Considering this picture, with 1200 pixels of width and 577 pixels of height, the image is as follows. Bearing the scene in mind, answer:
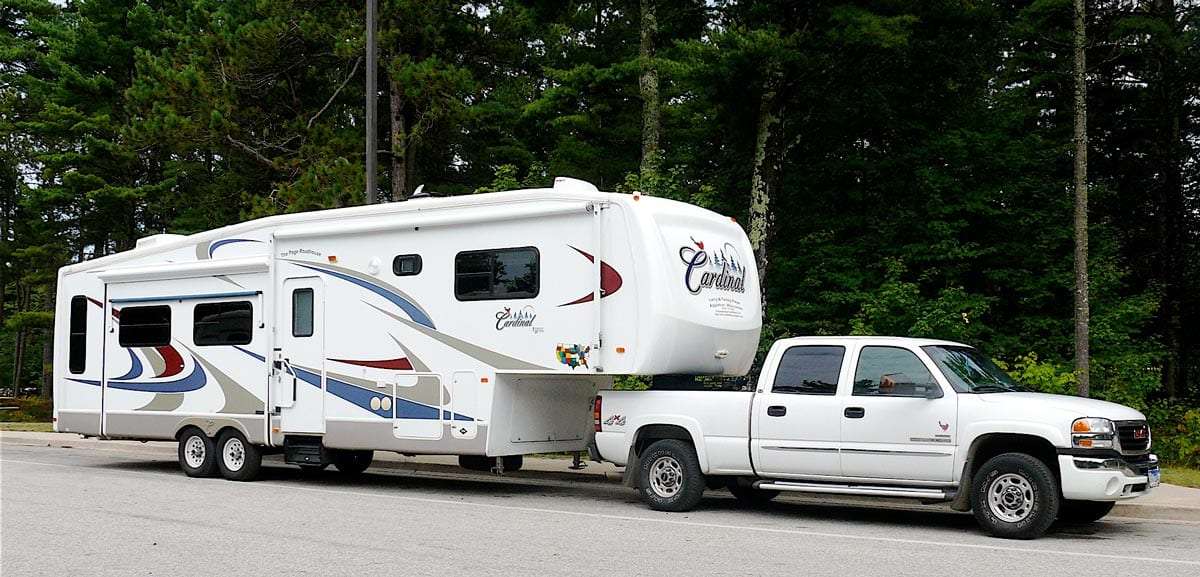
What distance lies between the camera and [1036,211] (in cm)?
2744

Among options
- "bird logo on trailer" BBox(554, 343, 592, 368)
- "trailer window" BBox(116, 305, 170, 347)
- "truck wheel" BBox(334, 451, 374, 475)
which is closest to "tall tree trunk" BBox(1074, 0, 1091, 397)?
"bird logo on trailer" BBox(554, 343, 592, 368)

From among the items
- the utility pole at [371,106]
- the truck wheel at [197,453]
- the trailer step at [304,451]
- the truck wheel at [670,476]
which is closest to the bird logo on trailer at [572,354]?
the truck wheel at [670,476]

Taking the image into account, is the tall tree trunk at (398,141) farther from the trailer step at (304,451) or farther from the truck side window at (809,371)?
the truck side window at (809,371)

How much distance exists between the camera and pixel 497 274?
14070 mm

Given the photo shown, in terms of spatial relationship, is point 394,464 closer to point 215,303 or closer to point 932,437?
point 215,303

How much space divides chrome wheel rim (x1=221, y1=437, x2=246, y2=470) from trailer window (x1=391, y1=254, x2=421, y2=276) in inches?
143

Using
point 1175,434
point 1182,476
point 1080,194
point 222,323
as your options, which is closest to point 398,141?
point 222,323

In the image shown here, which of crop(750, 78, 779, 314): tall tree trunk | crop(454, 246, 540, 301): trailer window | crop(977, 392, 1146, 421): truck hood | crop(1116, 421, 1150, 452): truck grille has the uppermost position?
crop(750, 78, 779, 314): tall tree trunk

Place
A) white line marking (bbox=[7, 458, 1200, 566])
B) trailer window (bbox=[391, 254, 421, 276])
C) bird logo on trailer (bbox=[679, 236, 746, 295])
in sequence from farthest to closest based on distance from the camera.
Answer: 1. trailer window (bbox=[391, 254, 421, 276])
2. bird logo on trailer (bbox=[679, 236, 746, 295])
3. white line marking (bbox=[7, 458, 1200, 566])

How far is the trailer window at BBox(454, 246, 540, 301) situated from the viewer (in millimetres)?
13773

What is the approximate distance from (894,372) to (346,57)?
20794 mm

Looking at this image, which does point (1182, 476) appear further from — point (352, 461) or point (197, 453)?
point (197, 453)

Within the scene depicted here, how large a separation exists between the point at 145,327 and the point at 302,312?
3257mm

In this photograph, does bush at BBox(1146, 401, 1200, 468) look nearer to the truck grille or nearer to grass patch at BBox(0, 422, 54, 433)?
the truck grille
